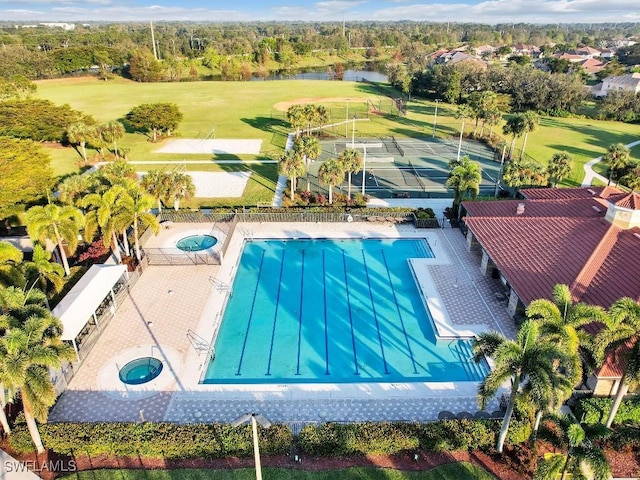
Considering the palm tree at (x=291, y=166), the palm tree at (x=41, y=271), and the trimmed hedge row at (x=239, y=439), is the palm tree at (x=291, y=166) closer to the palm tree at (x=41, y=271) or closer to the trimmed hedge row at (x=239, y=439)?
the palm tree at (x=41, y=271)

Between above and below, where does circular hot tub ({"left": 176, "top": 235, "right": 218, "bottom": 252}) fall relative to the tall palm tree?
below

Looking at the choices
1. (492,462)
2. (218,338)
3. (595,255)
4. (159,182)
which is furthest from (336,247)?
(492,462)

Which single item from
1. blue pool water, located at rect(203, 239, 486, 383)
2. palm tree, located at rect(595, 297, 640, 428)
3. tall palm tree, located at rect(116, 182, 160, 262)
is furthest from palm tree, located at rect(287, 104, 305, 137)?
palm tree, located at rect(595, 297, 640, 428)

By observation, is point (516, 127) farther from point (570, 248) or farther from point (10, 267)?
point (10, 267)

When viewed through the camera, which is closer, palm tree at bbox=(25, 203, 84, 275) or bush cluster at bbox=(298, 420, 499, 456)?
bush cluster at bbox=(298, 420, 499, 456)

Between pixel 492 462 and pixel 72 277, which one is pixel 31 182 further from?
pixel 492 462

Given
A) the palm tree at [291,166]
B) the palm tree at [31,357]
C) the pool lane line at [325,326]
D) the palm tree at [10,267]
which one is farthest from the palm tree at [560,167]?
the palm tree at [10,267]

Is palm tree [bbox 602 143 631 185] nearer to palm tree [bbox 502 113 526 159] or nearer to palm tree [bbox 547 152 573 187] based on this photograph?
palm tree [bbox 547 152 573 187]
